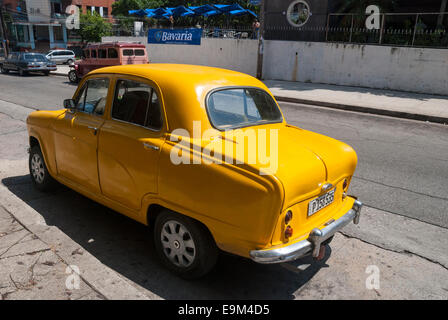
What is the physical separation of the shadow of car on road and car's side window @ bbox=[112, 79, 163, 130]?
135 centimetres

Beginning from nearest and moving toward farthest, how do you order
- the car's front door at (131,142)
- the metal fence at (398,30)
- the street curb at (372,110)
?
the car's front door at (131,142) < the street curb at (372,110) < the metal fence at (398,30)

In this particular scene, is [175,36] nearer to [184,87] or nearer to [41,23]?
[184,87]

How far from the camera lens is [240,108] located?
3.92m

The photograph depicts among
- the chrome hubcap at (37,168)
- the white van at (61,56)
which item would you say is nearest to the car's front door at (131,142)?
the chrome hubcap at (37,168)

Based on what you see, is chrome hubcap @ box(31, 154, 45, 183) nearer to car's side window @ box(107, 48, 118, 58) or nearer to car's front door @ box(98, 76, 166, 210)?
car's front door @ box(98, 76, 166, 210)

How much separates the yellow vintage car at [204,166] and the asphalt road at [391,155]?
6.51ft

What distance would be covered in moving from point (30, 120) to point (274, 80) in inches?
650

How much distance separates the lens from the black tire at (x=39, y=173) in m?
5.16

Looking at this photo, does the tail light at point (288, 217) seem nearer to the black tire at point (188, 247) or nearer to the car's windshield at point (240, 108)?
the black tire at point (188, 247)

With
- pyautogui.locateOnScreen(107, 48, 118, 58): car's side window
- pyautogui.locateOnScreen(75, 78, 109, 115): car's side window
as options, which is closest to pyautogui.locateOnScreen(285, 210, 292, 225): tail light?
pyautogui.locateOnScreen(75, 78, 109, 115): car's side window

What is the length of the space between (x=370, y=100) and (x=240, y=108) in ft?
38.9

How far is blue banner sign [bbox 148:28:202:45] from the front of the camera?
945 inches

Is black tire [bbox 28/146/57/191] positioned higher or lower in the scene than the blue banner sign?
lower

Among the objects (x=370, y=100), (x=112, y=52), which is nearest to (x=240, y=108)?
(x=370, y=100)
